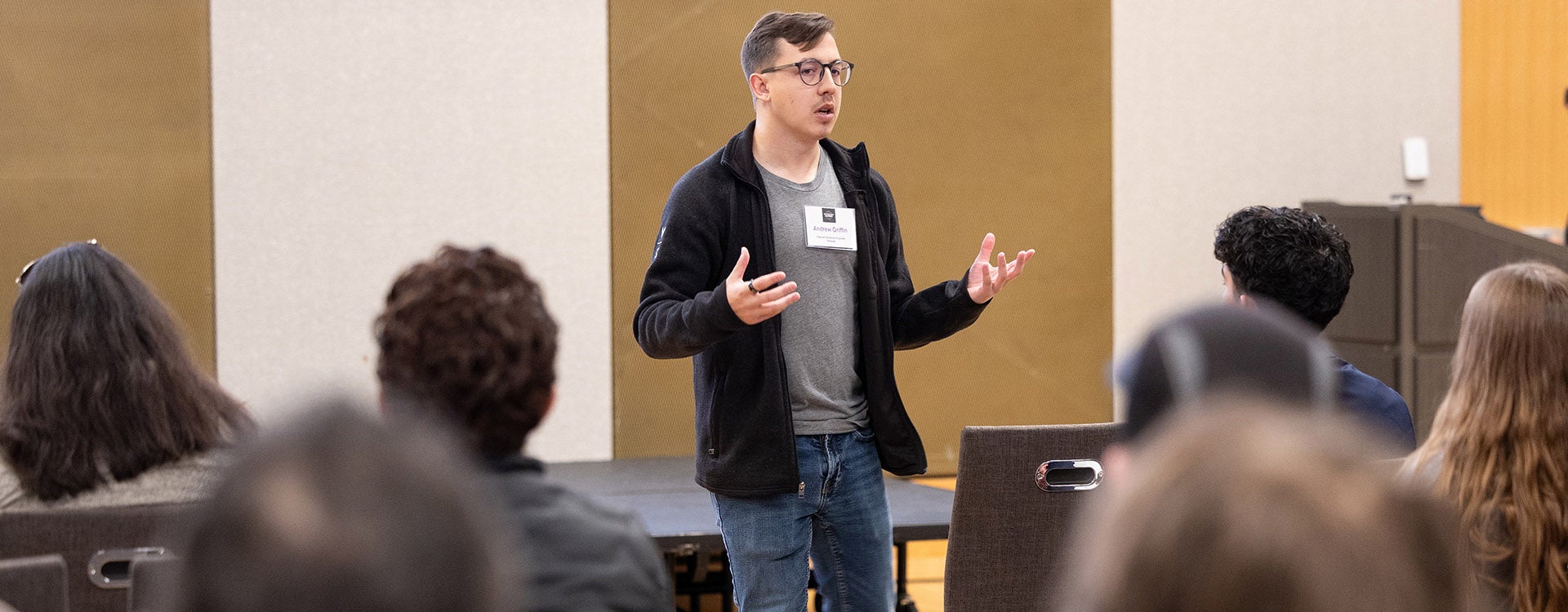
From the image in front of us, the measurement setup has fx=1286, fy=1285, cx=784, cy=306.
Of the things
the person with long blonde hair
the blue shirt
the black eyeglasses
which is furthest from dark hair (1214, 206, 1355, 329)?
the black eyeglasses

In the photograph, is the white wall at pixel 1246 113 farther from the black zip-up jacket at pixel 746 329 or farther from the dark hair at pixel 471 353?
the dark hair at pixel 471 353

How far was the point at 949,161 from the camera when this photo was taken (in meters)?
5.92

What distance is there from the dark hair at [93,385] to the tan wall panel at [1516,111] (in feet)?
21.0

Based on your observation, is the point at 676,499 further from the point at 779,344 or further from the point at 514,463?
the point at 514,463

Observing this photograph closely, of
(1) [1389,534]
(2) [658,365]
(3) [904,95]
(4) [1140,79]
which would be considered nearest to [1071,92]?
(4) [1140,79]

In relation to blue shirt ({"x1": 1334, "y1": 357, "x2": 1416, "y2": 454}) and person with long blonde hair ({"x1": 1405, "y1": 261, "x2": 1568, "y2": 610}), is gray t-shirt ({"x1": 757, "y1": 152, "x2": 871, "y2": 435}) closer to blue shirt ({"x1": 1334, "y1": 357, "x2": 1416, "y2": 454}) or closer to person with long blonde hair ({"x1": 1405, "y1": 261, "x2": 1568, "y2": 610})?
blue shirt ({"x1": 1334, "y1": 357, "x2": 1416, "y2": 454})

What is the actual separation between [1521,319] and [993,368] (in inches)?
172

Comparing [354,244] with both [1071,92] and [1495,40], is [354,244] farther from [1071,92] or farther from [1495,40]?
[1495,40]

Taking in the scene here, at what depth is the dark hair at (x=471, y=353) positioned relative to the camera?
3.64 feet

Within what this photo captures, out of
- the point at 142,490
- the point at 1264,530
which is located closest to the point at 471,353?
the point at 1264,530

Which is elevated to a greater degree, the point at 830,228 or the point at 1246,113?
the point at 1246,113

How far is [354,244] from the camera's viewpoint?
5520mm

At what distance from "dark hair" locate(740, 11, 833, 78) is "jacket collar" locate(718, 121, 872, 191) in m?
0.13

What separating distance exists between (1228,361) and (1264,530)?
22 cm
